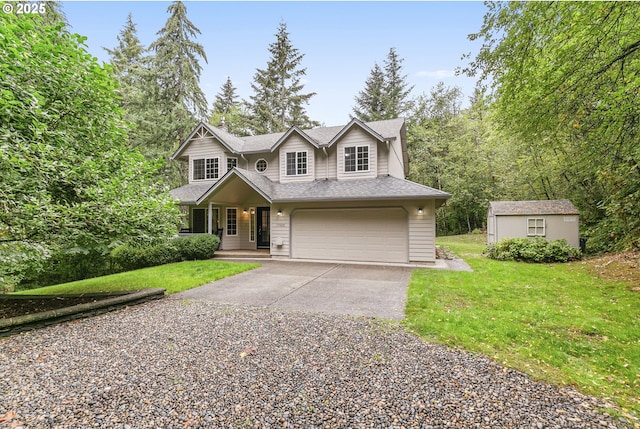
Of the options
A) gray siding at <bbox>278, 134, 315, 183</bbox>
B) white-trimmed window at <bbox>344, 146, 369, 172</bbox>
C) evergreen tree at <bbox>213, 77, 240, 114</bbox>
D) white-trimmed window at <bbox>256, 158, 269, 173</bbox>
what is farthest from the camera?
Result: evergreen tree at <bbox>213, 77, 240, 114</bbox>

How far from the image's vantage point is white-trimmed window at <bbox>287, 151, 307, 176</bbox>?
1345cm

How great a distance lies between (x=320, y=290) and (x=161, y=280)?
4.68 m

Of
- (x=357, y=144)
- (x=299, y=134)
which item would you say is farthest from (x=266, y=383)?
(x=299, y=134)

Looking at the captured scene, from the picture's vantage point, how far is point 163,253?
37.5ft

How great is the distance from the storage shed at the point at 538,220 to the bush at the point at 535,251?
113 cm

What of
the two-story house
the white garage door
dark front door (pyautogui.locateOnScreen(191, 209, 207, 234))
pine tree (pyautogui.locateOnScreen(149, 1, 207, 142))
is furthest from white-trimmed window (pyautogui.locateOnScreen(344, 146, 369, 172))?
pine tree (pyautogui.locateOnScreen(149, 1, 207, 142))

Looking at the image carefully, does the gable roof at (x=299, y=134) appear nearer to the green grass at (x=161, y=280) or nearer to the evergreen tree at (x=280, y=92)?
the green grass at (x=161, y=280)

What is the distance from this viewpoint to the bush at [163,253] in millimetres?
11039

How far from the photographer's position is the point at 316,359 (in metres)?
3.47

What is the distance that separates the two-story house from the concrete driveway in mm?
1727

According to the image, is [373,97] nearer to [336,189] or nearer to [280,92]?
[280,92]

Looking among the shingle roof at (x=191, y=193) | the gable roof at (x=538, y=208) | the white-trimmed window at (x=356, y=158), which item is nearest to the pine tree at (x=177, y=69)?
the shingle roof at (x=191, y=193)

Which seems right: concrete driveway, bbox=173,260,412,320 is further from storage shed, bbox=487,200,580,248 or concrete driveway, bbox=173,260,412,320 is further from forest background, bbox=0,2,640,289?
storage shed, bbox=487,200,580,248

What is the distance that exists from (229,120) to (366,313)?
29.6 m
